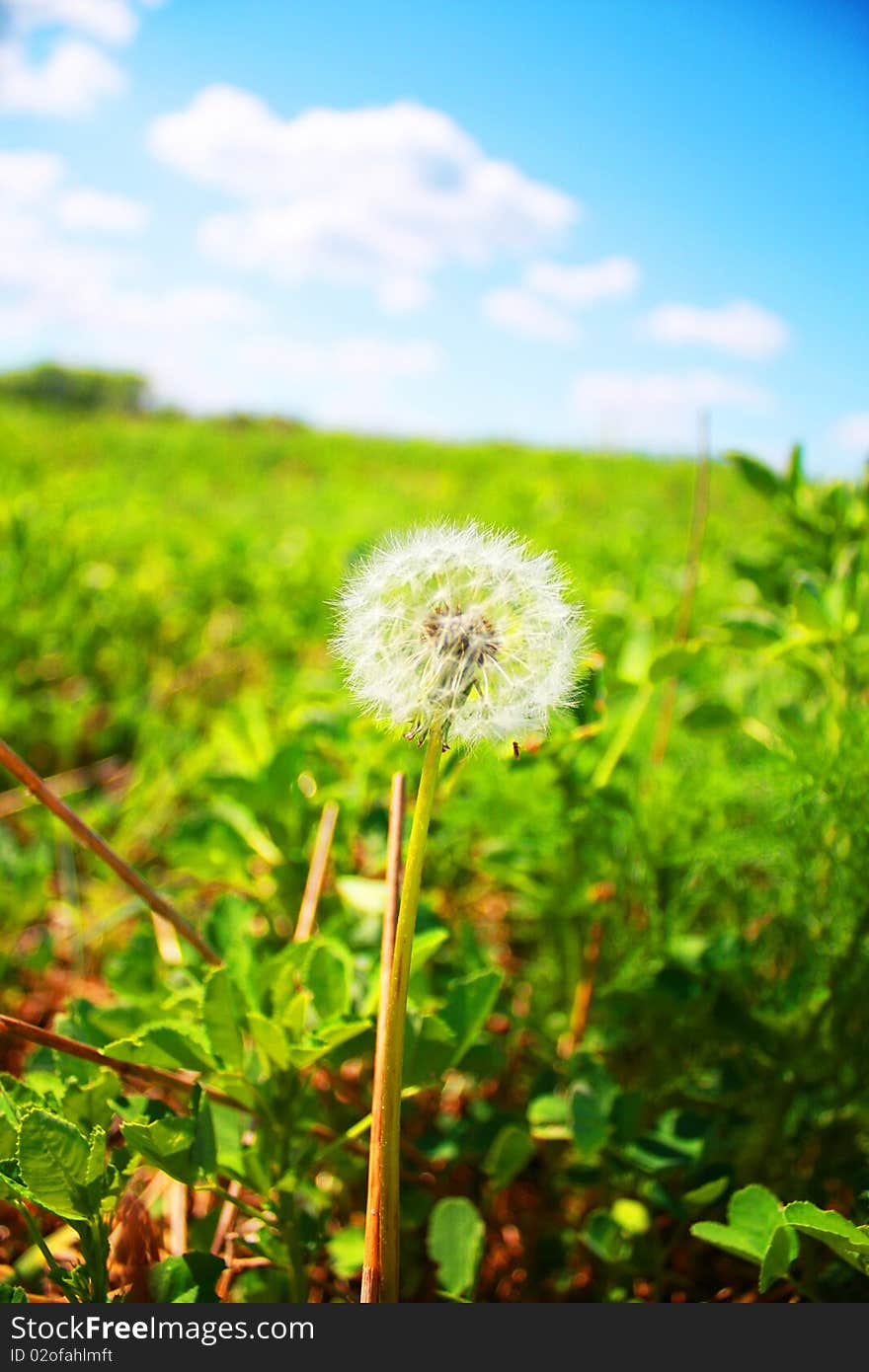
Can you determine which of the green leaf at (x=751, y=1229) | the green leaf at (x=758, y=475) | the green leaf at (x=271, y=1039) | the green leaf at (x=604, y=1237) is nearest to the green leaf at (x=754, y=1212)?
the green leaf at (x=751, y=1229)

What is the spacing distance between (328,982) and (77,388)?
17958 millimetres

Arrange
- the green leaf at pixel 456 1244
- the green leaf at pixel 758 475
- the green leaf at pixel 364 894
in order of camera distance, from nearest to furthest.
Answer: the green leaf at pixel 456 1244 < the green leaf at pixel 364 894 < the green leaf at pixel 758 475

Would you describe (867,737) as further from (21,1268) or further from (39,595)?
(39,595)

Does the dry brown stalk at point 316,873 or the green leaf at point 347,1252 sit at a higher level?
the dry brown stalk at point 316,873

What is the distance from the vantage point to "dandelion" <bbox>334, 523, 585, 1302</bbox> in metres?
0.74

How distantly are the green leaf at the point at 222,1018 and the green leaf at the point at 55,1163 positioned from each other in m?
0.16

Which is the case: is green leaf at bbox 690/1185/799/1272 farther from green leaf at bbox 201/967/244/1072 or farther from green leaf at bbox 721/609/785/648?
green leaf at bbox 721/609/785/648

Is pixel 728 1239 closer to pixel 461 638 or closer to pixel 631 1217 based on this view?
pixel 631 1217

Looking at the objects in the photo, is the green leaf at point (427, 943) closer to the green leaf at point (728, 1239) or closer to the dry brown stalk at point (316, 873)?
the dry brown stalk at point (316, 873)

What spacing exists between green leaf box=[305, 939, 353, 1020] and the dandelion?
23cm

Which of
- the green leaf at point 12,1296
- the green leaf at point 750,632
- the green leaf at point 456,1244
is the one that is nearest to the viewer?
the green leaf at point 12,1296


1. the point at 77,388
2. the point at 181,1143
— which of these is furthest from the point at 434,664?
the point at 77,388

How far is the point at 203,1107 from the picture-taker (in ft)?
2.99

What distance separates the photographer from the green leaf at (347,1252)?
111cm
